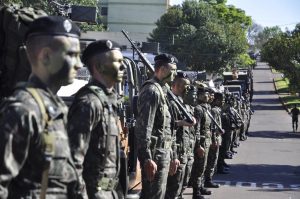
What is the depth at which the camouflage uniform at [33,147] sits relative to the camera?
350cm

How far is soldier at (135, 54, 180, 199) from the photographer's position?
24.3ft

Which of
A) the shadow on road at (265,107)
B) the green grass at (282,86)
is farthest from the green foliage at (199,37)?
the green grass at (282,86)

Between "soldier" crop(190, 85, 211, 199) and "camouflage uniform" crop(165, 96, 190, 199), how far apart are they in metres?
1.84

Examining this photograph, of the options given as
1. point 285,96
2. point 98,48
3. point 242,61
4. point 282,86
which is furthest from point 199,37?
point 98,48

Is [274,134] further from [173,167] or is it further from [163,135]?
[163,135]

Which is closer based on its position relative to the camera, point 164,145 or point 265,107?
point 164,145

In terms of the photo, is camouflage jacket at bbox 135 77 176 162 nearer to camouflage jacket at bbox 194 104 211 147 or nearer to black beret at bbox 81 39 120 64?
black beret at bbox 81 39 120 64

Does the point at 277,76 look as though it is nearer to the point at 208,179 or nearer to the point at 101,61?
the point at 208,179

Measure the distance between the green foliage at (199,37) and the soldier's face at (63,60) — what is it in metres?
46.6

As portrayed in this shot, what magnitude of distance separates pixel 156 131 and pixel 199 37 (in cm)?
4447

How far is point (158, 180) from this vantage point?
7.73 m

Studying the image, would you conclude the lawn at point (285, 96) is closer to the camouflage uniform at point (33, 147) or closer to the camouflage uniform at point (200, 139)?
the camouflage uniform at point (200, 139)

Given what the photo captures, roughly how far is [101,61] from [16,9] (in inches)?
29.4

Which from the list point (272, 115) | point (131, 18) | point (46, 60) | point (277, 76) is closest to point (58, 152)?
point (46, 60)
